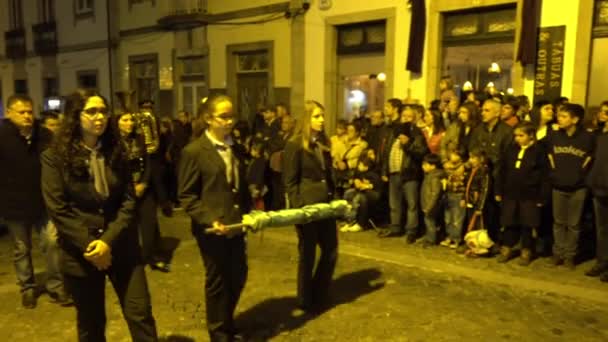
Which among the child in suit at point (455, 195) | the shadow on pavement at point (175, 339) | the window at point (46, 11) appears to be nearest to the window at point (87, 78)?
the window at point (46, 11)

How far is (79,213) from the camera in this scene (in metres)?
3.50

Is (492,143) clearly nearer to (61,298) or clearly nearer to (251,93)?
(61,298)

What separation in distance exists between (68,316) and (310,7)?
992 centimetres

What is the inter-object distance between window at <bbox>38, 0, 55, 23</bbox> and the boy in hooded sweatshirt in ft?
71.6

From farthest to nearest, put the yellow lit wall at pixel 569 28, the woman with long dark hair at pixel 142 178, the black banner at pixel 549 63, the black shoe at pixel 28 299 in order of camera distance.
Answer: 1. the black banner at pixel 549 63
2. the yellow lit wall at pixel 569 28
3. the woman with long dark hair at pixel 142 178
4. the black shoe at pixel 28 299

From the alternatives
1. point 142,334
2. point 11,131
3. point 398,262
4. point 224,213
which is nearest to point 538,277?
point 398,262

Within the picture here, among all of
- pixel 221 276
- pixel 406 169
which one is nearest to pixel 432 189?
pixel 406 169

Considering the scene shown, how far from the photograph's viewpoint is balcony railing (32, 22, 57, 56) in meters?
23.1

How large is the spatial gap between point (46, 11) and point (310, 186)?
73.0ft

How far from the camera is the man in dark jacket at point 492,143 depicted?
7432 millimetres

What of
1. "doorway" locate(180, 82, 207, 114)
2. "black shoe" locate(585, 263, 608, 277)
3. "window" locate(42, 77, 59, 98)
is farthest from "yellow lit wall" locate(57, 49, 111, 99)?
"black shoe" locate(585, 263, 608, 277)

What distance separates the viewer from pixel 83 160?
11.3ft

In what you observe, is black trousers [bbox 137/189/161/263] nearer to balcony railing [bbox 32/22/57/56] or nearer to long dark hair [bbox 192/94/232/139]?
long dark hair [bbox 192/94/232/139]

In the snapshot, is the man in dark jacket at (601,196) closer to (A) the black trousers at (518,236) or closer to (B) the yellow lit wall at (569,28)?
(A) the black trousers at (518,236)
